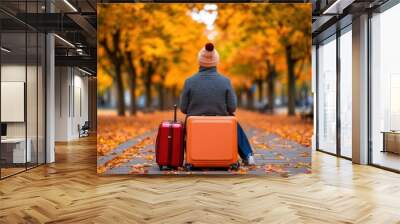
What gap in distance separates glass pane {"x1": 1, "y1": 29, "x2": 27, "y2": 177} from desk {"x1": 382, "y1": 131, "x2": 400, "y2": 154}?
5979mm

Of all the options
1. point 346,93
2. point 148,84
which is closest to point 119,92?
point 148,84

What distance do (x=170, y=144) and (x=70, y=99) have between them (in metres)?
4.32

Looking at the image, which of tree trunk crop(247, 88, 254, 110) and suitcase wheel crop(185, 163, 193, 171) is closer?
suitcase wheel crop(185, 163, 193, 171)

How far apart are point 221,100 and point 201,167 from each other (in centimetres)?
105

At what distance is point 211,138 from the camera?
21.0ft

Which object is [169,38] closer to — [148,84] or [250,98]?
[148,84]

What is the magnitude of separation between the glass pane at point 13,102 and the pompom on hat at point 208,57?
2900 millimetres

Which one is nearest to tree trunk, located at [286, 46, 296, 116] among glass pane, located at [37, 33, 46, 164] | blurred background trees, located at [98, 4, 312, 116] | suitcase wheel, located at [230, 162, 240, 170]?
blurred background trees, located at [98, 4, 312, 116]

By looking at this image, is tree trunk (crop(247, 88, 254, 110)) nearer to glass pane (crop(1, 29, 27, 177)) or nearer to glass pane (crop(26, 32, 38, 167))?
glass pane (crop(26, 32, 38, 167))

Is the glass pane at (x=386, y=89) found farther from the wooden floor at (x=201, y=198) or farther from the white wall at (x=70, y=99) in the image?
the white wall at (x=70, y=99)

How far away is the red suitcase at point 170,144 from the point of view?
6555mm

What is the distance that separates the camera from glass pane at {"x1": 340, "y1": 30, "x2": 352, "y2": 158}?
8820 millimetres

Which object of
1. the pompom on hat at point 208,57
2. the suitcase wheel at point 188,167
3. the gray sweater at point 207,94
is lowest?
the suitcase wheel at point 188,167

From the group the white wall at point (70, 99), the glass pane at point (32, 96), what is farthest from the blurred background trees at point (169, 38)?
the glass pane at point (32, 96)
